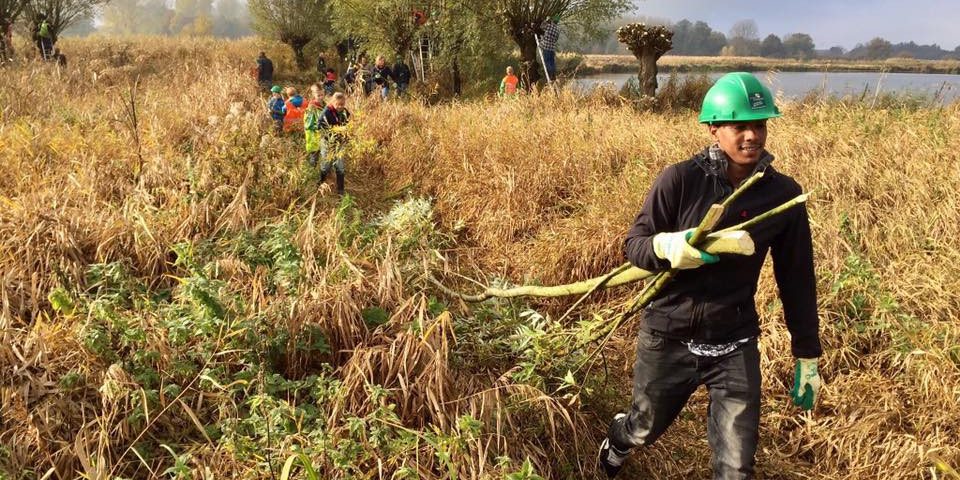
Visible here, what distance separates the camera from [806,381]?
2.11 metres

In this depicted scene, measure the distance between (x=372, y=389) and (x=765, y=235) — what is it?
1.81m

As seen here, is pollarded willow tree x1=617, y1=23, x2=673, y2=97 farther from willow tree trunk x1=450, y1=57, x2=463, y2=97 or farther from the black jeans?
the black jeans

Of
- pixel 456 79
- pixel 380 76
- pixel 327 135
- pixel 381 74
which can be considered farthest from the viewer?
pixel 456 79

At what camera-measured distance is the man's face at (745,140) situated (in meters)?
1.83

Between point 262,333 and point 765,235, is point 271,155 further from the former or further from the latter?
point 765,235

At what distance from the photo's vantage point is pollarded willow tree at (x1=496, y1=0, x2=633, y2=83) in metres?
11.6

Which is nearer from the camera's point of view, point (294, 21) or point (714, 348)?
point (714, 348)

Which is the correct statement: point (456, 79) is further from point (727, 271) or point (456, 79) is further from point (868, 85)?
point (727, 271)

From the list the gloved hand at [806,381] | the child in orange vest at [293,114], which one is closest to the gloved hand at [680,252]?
the gloved hand at [806,381]

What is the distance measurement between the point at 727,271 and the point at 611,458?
3.68 feet

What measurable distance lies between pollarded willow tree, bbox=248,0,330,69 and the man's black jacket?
21.0 metres

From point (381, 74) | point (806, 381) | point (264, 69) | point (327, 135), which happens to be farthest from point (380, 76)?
point (806, 381)

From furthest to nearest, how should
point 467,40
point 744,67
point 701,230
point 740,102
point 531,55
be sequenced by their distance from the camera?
1. point 744,67
2. point 467,40
3. point 531,55
4. point 740,102
5. point 701,230

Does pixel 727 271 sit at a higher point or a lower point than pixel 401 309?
higher
